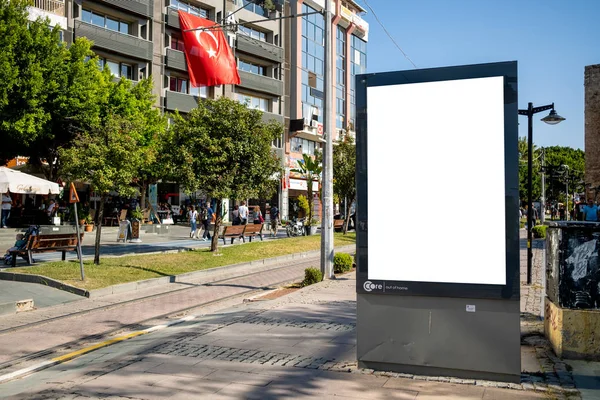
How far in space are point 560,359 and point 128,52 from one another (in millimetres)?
34383

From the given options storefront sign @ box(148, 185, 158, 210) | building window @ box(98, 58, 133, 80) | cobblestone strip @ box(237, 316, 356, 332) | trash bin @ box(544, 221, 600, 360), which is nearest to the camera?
trash bin @ box(544, 221, 600, 360)

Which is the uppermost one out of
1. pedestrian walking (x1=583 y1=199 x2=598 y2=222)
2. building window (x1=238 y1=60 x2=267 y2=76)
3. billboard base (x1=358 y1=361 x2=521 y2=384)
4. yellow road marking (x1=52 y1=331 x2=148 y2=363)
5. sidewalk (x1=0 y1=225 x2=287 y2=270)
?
building window (x1=238 y1=60 x2=267 y2=76)

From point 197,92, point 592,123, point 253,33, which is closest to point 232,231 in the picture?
point 197,92

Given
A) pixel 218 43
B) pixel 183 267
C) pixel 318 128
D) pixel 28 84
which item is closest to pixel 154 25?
pixel 218 43

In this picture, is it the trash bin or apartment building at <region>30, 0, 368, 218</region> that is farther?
apartment building at <region>30, 0, 368, 218</region>

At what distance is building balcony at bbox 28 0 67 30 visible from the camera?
30208 millimetres

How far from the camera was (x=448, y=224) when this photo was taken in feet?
16.6

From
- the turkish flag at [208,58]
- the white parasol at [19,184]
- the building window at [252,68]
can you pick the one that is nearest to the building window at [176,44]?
the turkish flag at [208,58]

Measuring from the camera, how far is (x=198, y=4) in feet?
135

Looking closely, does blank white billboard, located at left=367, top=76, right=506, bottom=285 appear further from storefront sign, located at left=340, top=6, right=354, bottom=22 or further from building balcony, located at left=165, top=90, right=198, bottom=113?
storefront sign, located at left=340, top=6, right=354, bottom=22

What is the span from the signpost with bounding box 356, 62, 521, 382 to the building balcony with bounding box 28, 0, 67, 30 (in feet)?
97.0

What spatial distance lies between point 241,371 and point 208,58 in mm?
29984

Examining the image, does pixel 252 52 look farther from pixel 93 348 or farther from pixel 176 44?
pixel 93 348

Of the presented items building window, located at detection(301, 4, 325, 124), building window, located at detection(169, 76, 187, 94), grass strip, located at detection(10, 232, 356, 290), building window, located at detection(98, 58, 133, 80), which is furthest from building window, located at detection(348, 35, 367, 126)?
grass strip, located at detection(10, 232, 356, 290)
